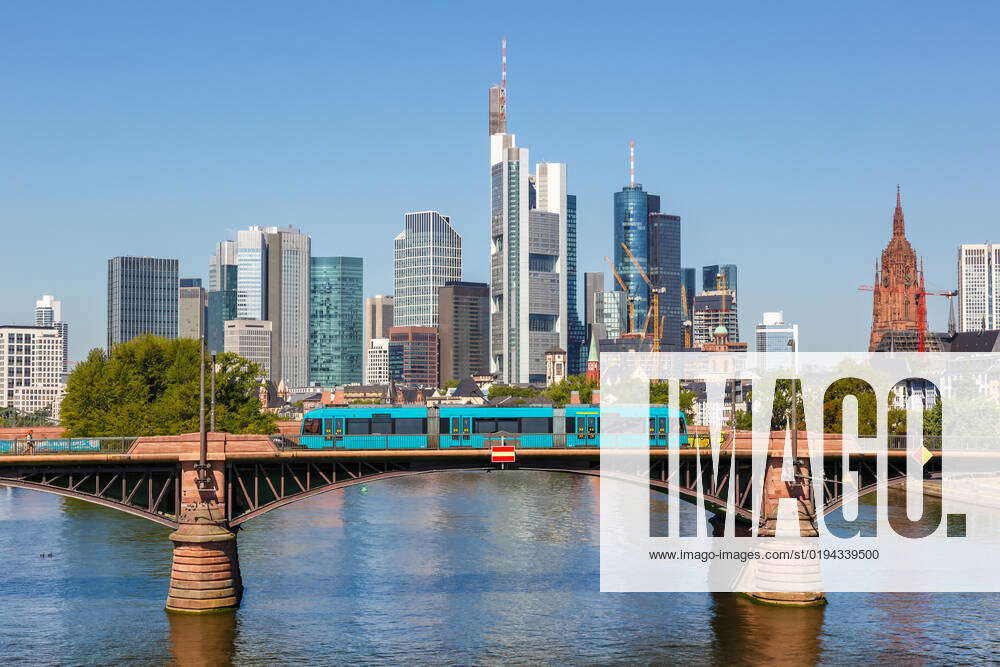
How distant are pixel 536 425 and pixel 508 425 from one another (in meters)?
2.39

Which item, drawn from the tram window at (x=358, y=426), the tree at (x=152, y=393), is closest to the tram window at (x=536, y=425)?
the tram window at (x=358, y=426)

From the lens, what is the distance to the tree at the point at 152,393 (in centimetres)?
11825

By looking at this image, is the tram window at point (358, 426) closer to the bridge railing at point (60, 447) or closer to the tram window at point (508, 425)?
the tram window at point (508, 425)

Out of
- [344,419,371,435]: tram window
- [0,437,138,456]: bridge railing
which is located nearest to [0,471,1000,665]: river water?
[0,437,138,456]: bridge railing

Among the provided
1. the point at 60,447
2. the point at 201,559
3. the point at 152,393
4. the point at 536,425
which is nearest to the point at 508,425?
the point at 536,425

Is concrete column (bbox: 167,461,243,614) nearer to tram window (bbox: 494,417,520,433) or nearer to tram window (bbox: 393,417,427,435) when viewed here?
tram window (bbox: 393,417,427,435)

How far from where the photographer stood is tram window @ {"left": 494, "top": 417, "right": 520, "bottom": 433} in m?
86.7

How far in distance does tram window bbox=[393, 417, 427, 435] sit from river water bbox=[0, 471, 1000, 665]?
9.57 meters

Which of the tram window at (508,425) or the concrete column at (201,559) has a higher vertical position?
the tram window at (508,425)

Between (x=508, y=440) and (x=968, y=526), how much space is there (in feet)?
162

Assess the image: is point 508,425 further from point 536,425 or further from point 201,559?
point 201,559

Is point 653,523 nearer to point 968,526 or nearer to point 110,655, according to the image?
point 968,526

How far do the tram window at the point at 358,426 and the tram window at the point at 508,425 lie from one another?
9478 mm

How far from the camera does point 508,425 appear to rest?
8712 centimetres
